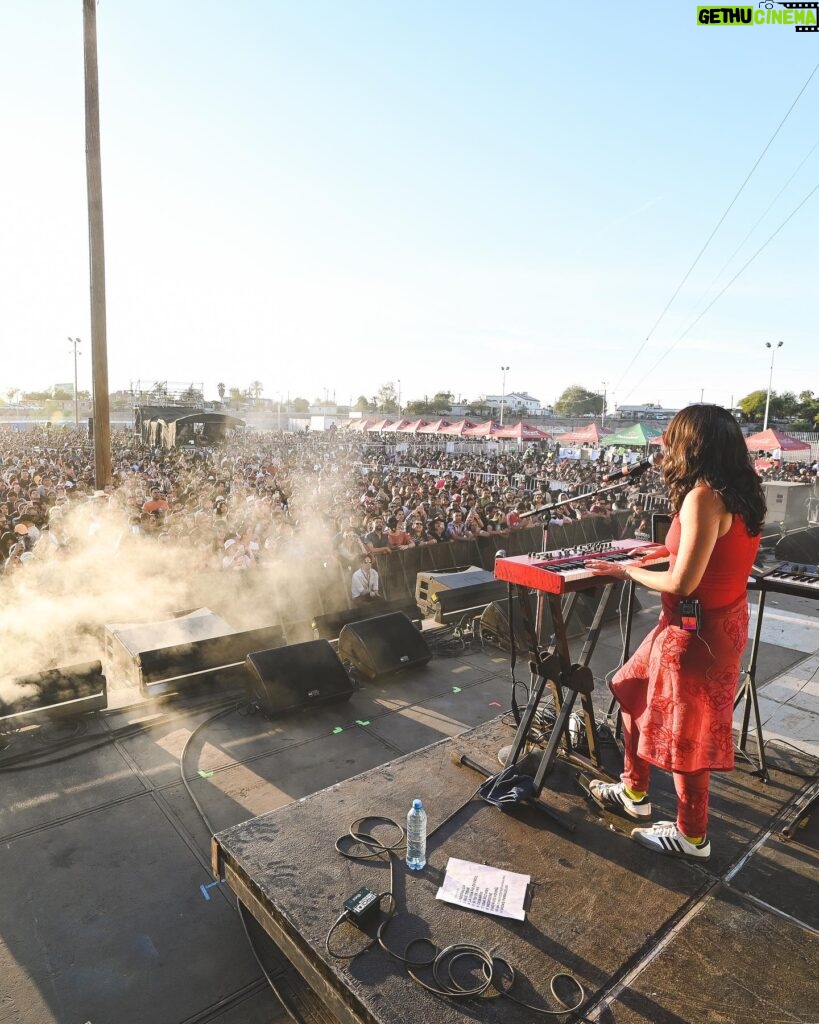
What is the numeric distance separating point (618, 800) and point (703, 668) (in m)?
1.00

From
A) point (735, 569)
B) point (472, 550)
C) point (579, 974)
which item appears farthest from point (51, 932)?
point (472, 550)

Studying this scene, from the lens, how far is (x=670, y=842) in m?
2.73

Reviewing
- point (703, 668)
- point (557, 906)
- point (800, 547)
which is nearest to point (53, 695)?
point (557, 906)

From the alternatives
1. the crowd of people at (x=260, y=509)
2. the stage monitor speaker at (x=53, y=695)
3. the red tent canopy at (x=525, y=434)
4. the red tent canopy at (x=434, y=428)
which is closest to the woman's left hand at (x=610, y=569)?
the crowd of people at (x=260, y=509)

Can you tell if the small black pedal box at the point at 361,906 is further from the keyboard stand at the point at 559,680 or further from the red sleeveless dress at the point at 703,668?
the red sleeveless dress at the point at 703,668

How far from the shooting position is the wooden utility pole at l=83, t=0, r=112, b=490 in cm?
789

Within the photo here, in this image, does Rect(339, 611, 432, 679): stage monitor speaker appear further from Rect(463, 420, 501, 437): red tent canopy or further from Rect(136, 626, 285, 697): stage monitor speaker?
Rect(463, 420, 501, 437): red tent canopy

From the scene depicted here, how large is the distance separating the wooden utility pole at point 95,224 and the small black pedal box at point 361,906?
24.2 feet

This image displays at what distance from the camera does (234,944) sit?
→ 9.85 feet

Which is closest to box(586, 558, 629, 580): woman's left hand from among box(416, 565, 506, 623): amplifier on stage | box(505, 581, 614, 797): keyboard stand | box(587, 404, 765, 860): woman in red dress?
box(587, 404, 765, 860): woman in red dress

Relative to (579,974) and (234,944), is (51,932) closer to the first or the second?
(234,944)

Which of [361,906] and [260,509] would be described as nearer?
[361,906]

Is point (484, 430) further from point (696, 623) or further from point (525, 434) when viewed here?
point (696, 623)

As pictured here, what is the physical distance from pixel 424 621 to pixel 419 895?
5.86 m
